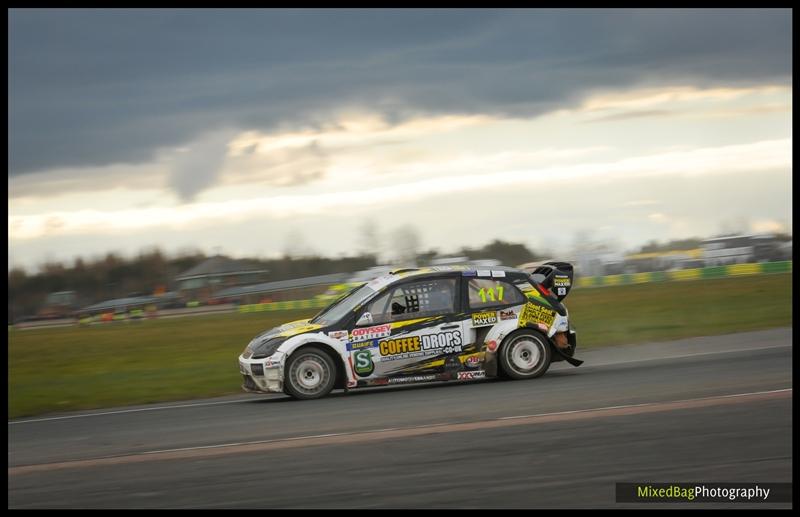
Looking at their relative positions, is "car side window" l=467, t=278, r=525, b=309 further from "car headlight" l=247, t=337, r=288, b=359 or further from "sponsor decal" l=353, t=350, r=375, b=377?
"car headlight" l=247, t=337, r=288, b=359

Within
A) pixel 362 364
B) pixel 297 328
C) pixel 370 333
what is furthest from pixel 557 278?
pixel 297 328

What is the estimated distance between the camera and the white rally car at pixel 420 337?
12.5 meters

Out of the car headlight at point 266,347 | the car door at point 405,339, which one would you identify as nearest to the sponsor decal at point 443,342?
the car door at point 405,339

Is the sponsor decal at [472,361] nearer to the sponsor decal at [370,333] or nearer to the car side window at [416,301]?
the car side window at [416,301]

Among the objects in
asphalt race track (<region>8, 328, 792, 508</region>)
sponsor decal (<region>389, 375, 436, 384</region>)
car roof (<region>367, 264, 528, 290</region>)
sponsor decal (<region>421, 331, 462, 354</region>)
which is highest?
car roof (<region>367, 264, 528, 290</region>)

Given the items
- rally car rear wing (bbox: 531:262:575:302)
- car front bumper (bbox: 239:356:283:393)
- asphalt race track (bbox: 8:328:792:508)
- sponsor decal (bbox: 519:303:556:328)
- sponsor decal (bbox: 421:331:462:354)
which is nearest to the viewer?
asphalt race track (bbox: 8:328:792:508)

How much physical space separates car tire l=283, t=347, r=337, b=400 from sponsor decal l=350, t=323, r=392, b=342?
443 mm

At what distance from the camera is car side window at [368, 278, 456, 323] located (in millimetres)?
12781

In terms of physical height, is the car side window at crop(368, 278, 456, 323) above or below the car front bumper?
above

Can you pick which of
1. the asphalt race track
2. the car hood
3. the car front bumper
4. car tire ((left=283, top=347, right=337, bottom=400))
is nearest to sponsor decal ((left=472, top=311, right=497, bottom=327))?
Result: the asphalt race track

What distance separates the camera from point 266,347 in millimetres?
12578

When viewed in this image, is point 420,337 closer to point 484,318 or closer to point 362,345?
point 362,345

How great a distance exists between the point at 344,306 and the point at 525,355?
2588 millimetres
